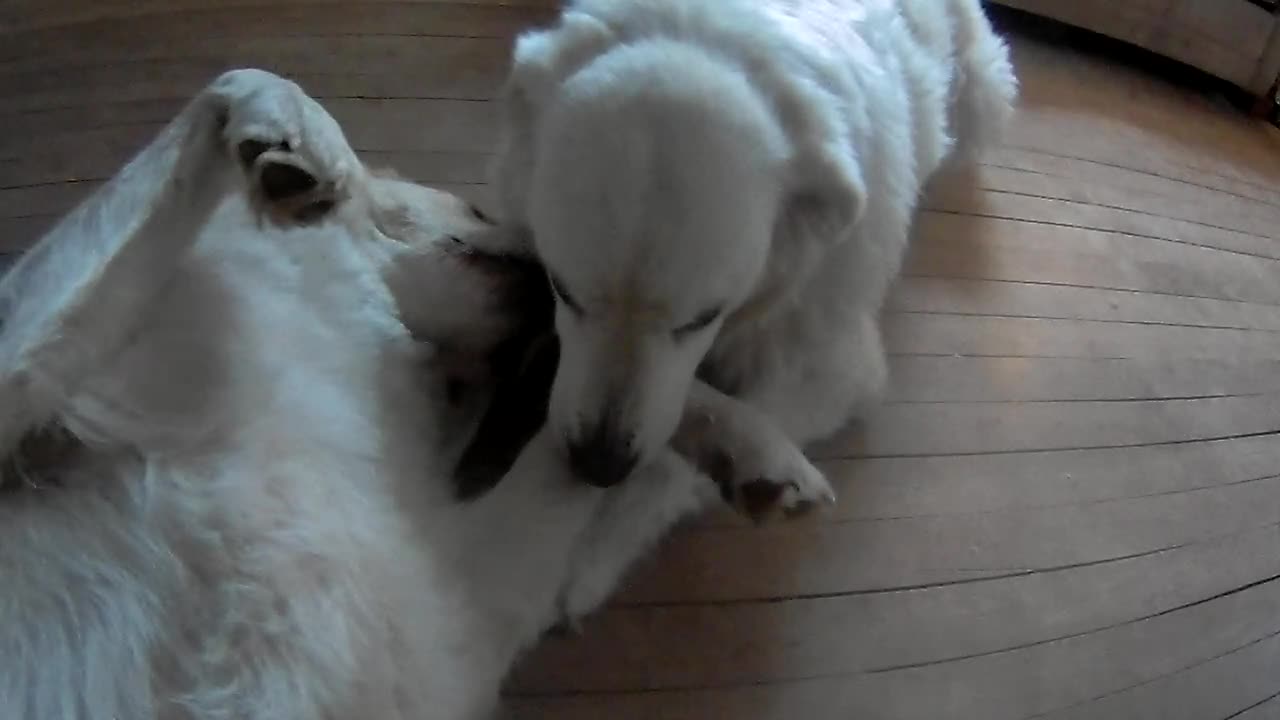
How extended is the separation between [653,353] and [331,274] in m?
0.37

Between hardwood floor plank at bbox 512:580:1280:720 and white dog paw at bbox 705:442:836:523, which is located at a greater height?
white dog paw at bbox 705:442:836:523

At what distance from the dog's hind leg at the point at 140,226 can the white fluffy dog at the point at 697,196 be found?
0.83ft

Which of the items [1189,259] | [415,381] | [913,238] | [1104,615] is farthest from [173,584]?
[1189,259]

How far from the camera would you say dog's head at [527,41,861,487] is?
118 cm

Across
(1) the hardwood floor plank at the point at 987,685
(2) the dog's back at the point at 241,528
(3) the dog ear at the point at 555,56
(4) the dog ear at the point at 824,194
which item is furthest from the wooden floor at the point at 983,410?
(3) the dog ear at the point at 555,56

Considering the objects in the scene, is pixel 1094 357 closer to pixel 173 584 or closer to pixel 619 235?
pixel 619 235

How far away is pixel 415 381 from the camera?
1296 mm

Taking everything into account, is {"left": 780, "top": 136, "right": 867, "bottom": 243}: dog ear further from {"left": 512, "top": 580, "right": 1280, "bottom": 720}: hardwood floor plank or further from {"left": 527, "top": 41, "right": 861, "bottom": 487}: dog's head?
{"left": 512, "top": 580, "right": 1280, "bottom": 720}: hardwood floor plank

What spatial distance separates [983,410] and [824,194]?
647mm

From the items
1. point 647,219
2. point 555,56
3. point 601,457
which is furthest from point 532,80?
point 601,457

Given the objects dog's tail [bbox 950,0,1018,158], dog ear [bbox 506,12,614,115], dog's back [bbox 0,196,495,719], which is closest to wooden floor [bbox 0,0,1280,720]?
dog's tail [bbox 950,0,1018,158]

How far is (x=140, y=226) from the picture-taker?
117cm

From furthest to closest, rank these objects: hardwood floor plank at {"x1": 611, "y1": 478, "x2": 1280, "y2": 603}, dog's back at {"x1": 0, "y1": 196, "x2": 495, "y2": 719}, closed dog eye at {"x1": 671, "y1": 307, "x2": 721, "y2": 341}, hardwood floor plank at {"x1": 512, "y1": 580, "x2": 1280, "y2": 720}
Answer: hardwood floor plank at {"x1": 611, "y1": 478, "x2": 1280, "y2": 603} → hardwood floor plank at {"x1": 512, "y1": 580, "x2": 1280, "y2": 720} → closed dog eye at {"x1": 671, "y1": 307, "x2": 721, "y2": 341} → dog's back at {"x1": 0, "y1": 196, "x2": 495, "y2": 719}

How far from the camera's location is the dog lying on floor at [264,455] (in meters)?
1.04
